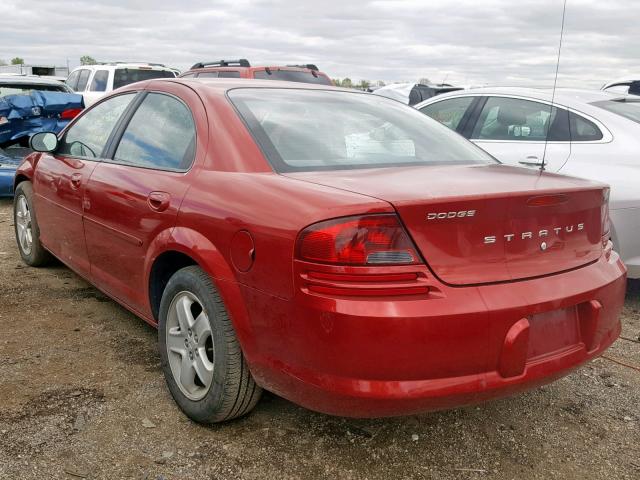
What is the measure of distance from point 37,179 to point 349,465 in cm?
319

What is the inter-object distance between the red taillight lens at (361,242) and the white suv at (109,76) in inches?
444

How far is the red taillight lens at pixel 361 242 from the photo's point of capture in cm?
207

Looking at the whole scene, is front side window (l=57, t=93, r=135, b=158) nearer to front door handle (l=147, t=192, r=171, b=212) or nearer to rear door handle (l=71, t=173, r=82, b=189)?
rear door handle (l=71, t=173, r=82, b=189)

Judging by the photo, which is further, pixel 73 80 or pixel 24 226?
pixel 73 80

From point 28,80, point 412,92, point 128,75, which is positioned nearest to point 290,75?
point 412,92

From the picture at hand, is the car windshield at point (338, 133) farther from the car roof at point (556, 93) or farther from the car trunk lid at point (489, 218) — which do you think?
the car roof at point (556, 93)

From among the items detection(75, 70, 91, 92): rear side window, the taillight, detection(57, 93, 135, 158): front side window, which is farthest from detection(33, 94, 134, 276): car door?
detection(75, 70, 91, 92): rear side window

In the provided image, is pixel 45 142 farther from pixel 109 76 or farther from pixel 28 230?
pixel 109 76

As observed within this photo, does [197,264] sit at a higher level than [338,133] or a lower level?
lower

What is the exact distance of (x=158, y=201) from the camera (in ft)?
9.51

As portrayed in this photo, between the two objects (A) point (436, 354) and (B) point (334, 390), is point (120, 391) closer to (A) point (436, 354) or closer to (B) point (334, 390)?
(B) point (334, 390)

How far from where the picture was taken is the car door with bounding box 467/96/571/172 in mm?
4744

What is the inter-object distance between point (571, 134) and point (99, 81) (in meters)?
10.6

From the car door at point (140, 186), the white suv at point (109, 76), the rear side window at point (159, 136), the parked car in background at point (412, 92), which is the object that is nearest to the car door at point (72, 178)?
the car door at point (140, 186)
